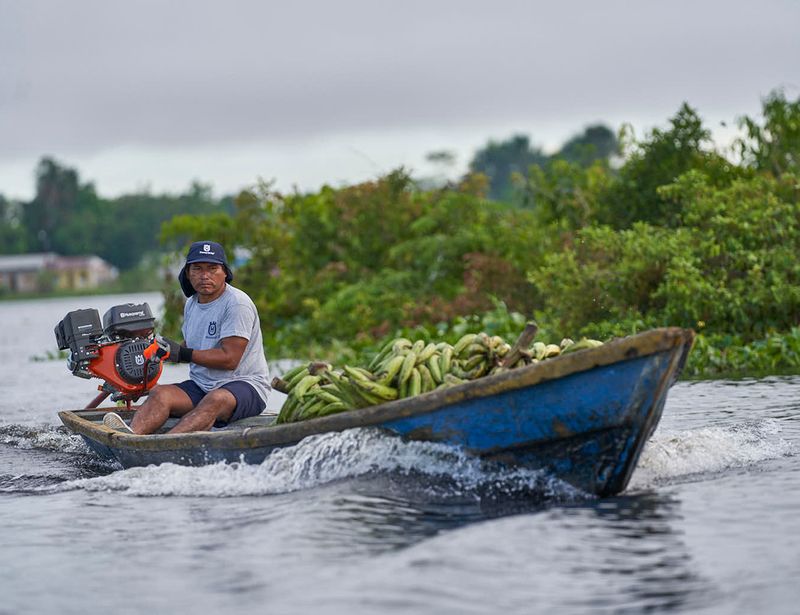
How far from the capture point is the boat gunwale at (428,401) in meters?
6.58

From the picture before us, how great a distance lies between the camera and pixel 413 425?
7.32 meters

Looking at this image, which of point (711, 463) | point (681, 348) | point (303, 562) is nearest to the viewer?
point (303, 562)

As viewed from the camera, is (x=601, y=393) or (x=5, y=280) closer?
(x=601, y=393)

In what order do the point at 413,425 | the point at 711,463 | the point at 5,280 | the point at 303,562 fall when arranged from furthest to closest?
the point at 5,280, the point at 711,463, the point at 413,425, the point at 303,562

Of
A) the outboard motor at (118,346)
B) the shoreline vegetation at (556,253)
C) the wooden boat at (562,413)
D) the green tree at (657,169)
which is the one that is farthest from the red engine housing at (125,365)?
the green tree at (657,169)

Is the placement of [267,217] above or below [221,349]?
above

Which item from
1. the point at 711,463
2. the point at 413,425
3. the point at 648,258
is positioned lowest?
the point at 711,463

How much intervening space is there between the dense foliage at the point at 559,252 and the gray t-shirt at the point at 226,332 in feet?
21.6

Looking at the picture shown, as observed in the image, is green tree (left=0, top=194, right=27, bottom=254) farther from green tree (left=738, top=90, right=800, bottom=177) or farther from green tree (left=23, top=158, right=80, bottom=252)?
green tree (left=738, top=90, right=800, bottom=177)

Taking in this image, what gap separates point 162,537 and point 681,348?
117 inches

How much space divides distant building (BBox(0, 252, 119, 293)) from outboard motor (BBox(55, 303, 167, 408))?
293 feet

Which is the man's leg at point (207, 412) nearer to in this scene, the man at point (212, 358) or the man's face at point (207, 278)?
the man at point (212, 358)

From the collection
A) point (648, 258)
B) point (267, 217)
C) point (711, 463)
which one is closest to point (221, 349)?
point (711, 463)

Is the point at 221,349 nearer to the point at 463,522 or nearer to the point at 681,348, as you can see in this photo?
the point at 463,522
